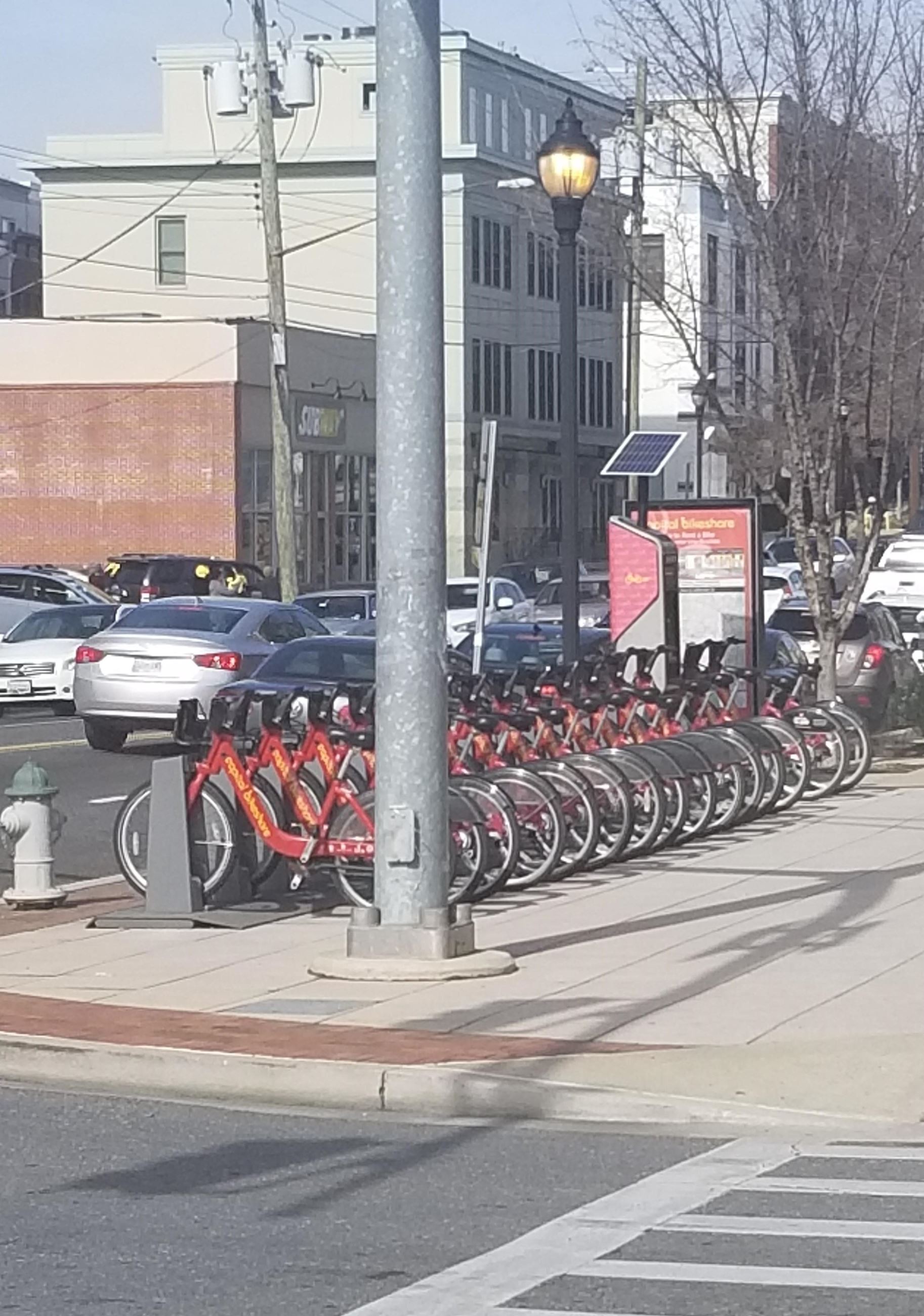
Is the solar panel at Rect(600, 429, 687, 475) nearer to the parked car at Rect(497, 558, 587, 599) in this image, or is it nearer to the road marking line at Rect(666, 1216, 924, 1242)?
the road marking line at Rect(666, 1216, 924, 1242)

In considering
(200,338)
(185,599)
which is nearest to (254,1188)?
(185,599)

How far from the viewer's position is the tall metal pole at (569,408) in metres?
18.0

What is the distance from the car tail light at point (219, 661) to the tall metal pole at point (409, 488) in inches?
492

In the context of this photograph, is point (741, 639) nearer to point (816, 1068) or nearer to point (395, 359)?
point (395, 359)

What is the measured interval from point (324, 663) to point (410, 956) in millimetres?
10162

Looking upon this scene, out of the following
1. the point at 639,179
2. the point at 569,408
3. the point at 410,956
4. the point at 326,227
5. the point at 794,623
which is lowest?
the point at 410,956

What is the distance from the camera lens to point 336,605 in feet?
112

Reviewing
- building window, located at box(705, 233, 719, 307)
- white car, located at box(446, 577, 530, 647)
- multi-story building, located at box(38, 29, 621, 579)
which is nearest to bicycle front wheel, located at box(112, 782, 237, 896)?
building window, located at box(705, 233, 719, 307)

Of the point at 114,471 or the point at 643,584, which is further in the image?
the point at 114,471

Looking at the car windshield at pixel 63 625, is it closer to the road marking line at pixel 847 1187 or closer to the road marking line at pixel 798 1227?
the road marking line at pixel 847 1187

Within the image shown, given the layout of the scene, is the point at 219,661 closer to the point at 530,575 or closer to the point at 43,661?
the point at 43,661

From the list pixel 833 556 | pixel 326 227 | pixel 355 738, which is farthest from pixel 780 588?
pixel 326 227

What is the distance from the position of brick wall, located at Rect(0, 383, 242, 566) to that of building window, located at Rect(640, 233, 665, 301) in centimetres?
2777

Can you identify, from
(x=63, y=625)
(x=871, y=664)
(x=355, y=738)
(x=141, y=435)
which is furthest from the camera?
(x=141, y=435)
